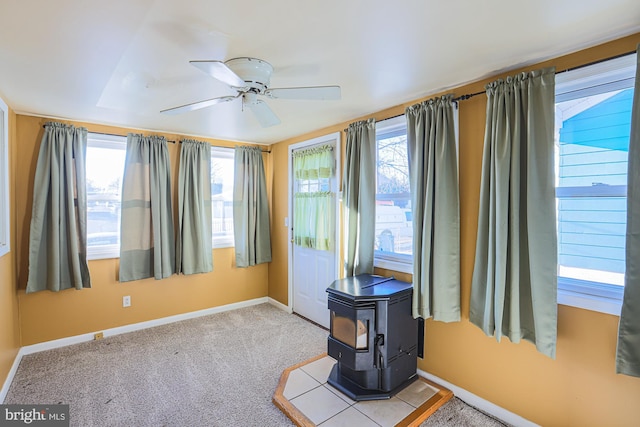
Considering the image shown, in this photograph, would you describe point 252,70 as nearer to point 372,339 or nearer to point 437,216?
point 437,216

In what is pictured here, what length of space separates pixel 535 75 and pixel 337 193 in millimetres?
2020

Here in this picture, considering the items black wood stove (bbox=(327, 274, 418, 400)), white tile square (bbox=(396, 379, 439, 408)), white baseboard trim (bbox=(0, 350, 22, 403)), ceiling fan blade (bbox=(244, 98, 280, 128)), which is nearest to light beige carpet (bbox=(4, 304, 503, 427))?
white baseboard trim (bbox=(0, 350, 22, 403))

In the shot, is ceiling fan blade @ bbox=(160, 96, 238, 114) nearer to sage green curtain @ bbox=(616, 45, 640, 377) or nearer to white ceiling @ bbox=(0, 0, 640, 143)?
white ceiling @ bbox=(0, 0, 640, 143)

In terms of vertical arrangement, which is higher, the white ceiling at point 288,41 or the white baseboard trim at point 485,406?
the white ceiling at point 288,41

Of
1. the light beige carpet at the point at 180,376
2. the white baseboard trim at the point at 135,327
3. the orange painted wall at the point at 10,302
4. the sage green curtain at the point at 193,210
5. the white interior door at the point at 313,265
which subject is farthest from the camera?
the sage green curtain at the point at 193,210

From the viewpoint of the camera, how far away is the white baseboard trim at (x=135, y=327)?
123 inches

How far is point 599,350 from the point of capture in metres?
1.77

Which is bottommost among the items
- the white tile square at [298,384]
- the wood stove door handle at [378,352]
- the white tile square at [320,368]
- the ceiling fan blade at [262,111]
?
the white tile square at [320,368]

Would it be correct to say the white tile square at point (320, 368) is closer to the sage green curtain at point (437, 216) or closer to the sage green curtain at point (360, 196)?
the sage green curtain at point (360, 196)

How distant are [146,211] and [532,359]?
3.81 metres

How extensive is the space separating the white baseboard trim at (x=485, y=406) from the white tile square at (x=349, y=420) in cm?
74

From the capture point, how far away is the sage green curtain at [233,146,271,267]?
4.25 m

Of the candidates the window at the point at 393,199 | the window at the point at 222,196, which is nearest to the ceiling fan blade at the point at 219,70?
the window at the point at 393,199

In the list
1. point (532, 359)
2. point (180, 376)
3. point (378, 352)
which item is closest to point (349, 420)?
point (378, 352)
